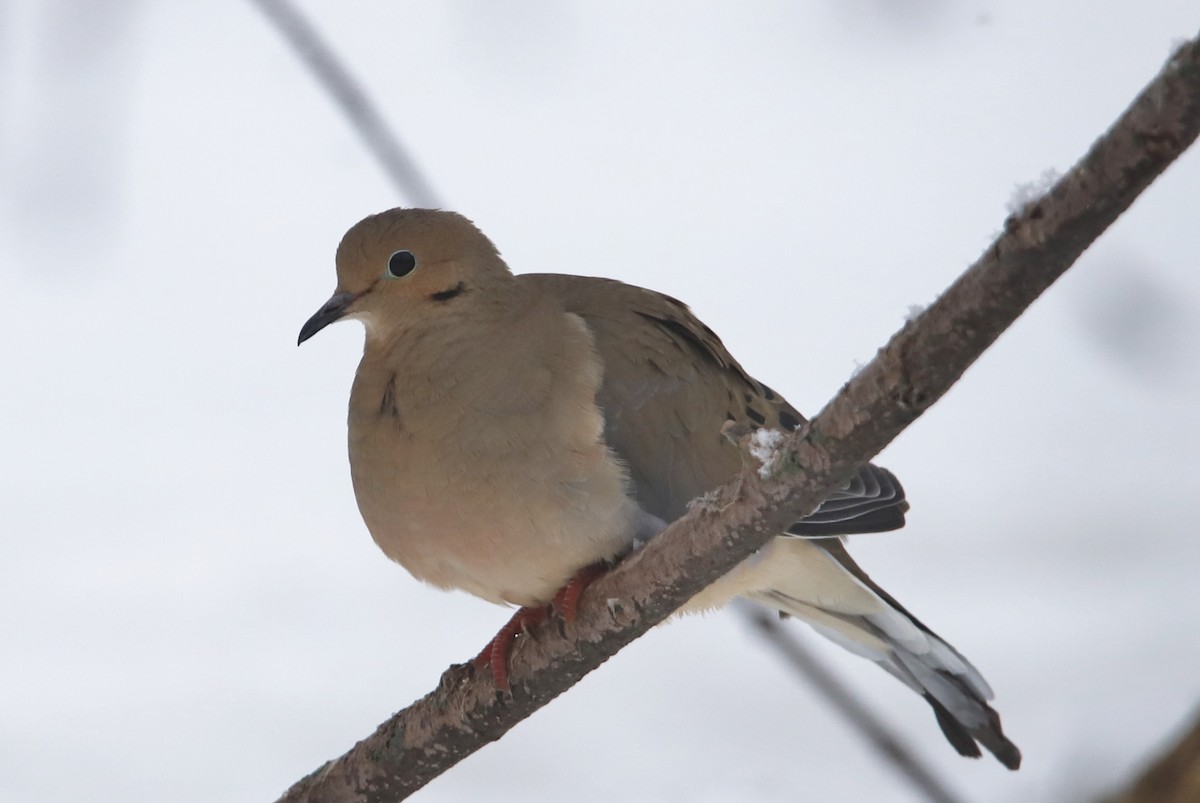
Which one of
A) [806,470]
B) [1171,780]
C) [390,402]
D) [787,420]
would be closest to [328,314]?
[390,402]

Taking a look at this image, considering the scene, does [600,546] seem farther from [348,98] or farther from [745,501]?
[348,98]

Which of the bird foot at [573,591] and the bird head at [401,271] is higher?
the bird head at [401,271]

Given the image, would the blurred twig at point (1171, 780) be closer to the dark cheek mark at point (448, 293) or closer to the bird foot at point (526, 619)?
the bird foot at point (526, 619)

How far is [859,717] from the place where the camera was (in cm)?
156

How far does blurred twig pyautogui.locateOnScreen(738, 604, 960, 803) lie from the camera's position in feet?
4.64

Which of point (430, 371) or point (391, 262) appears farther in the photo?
point (391, 262)

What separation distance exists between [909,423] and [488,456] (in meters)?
0.92

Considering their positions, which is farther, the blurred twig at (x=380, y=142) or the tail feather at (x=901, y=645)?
the tail feather at (x=901, y=645)

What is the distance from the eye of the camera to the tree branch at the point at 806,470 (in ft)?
3.88

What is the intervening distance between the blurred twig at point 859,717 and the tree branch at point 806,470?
0.12 meters

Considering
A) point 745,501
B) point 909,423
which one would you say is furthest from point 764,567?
point 909,423

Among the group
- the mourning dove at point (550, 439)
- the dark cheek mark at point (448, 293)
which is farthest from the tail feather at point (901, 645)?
the dark cheek mark at point (448, 293)

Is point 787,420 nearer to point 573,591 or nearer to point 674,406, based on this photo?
point 674,406

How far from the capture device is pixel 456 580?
2.37 m
